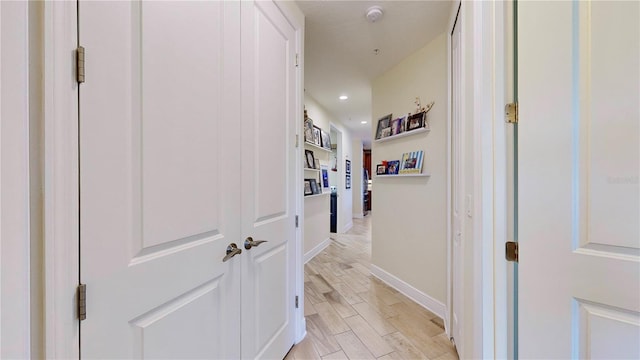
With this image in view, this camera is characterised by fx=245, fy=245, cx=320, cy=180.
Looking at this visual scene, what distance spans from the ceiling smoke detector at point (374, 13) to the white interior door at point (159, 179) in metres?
1.14

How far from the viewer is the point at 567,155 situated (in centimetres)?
88

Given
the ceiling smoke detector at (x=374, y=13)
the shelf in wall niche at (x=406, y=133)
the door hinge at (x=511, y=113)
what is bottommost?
the door hinge at (x=511, y=113)

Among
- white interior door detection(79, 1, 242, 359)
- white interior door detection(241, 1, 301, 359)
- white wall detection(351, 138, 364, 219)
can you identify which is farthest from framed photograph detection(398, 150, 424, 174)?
white wall detection(351, 138, 364, 219)

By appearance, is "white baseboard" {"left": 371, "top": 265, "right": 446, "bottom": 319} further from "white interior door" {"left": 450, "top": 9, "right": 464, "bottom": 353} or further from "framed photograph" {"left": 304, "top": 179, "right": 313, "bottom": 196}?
"framed photograph" {"left": 304, "top": 179, "right": 313, "bottom": 196}

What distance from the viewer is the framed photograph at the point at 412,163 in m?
2.35

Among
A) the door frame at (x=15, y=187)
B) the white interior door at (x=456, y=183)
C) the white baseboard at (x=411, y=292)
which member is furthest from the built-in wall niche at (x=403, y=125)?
the door frame at (x=15, y=187)

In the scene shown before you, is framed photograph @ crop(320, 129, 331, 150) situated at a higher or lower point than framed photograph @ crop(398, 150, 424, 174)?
higher

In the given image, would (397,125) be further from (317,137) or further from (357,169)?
(357,169)

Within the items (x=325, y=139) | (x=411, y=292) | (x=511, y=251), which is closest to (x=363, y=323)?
(x=411, y=292)

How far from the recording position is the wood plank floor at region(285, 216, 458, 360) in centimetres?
A: 168

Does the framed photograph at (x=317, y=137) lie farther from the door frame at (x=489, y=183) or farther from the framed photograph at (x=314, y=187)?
the door frame at (x=489, y=183)

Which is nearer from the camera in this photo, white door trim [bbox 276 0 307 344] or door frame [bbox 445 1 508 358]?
door frame [bbox 445 1 508 358]

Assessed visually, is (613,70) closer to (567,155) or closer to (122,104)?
(567,155)

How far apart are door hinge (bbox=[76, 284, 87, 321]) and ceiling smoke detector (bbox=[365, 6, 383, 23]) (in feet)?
7.25
